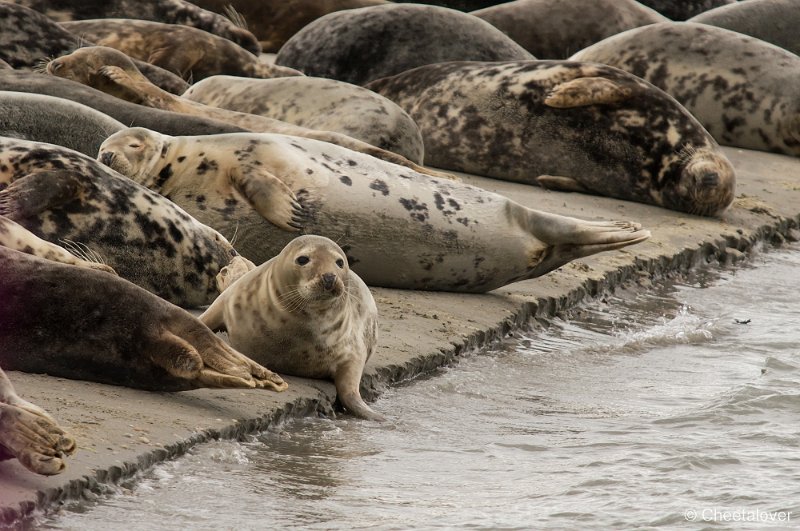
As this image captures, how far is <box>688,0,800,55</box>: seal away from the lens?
44.6 feet

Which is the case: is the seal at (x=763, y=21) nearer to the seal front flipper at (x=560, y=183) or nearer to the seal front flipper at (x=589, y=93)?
the seal front flipper at (x=589, y=93)

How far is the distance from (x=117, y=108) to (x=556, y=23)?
6.86m

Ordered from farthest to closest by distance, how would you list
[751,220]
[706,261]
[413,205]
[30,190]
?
[751,220] < [706,261] < [413,205] < [30,190]

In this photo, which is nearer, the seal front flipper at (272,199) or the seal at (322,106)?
the seal front flipper at (272,199)

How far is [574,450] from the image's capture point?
4625mm

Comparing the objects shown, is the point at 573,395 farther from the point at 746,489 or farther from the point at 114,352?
the point at 114,352

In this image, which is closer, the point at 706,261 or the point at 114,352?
the point at 114,352

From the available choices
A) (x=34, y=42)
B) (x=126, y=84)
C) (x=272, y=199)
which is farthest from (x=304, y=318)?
(x=34, y=42)

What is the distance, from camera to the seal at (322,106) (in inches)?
331

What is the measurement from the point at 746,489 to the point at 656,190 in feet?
17.1

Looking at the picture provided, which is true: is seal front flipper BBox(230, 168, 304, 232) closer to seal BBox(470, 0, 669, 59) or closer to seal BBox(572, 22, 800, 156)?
seal BBox(572, 22, 800, 156)

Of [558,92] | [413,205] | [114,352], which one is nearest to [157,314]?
[114,352]

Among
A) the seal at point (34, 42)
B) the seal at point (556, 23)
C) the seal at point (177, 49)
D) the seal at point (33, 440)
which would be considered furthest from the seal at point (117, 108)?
the seal at point (556, 23)

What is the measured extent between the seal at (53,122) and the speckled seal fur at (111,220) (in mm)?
785
